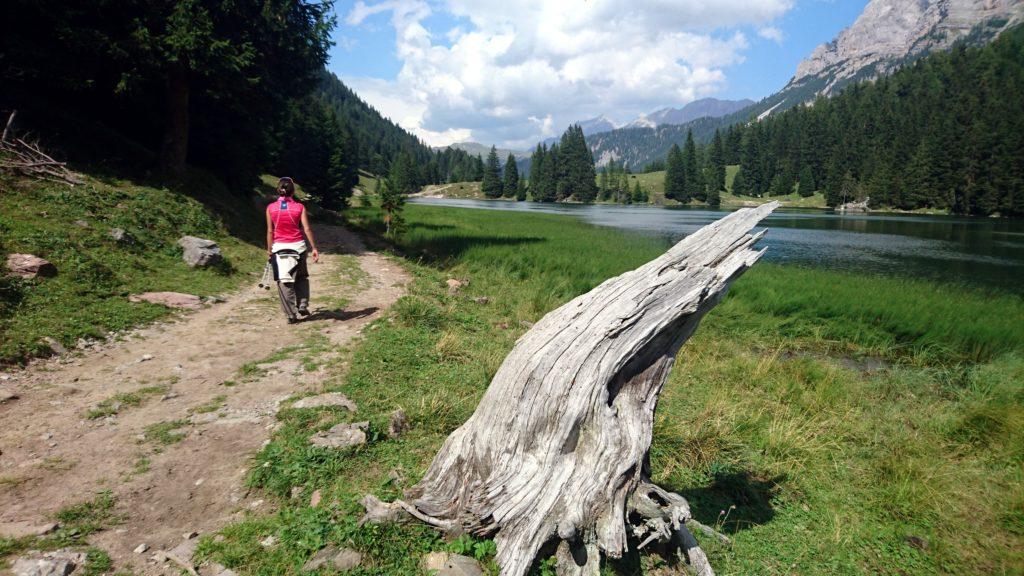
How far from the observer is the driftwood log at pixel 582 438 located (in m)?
2.96

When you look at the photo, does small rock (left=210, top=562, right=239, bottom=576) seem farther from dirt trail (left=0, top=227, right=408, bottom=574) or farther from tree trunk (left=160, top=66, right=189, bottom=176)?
tree trunk (left=160, top=66, right=189, bottom=176)

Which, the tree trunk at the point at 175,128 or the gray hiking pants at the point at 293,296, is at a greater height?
the tree trunk at the point at 175,128

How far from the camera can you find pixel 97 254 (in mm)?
8305

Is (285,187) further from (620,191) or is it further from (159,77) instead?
(620,191)

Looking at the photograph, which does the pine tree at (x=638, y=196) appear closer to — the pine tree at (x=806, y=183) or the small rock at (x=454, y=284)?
the pine tree at (x=806, y=183)

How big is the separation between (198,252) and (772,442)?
38.3 feet

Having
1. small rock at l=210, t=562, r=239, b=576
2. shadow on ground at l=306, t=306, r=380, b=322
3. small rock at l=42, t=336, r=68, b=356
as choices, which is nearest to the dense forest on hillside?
shadow on ground at l=306, t=306, r=380, b=322

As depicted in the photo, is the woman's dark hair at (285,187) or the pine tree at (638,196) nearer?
the woman's dark hair at (285,187)

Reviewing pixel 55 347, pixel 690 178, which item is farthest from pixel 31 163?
pixel 690 178

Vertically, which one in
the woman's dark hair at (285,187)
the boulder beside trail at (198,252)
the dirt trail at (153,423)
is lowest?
the dirt trail at (153,423)

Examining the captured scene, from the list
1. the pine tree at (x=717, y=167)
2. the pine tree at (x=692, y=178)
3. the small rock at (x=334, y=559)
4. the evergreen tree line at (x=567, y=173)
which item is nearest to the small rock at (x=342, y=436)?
the small rock at (x=334, y=559)

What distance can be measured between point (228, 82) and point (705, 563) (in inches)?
704

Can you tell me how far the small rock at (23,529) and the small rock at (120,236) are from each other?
827 cm

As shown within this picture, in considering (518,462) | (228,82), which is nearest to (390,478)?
(518,462)
